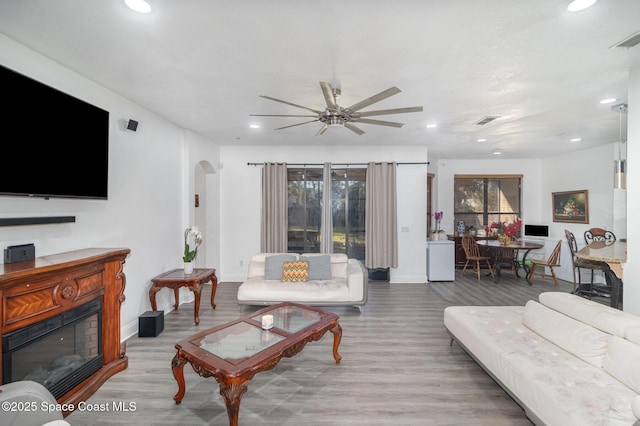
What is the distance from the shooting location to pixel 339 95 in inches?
114

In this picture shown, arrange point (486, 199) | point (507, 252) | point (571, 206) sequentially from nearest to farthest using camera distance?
point (507, 252)
point (571, 206)
point (486, 199)

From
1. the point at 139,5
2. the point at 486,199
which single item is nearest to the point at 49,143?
the point at 139,5

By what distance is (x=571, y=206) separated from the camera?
5832 mm

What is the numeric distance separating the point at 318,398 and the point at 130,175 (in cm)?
323

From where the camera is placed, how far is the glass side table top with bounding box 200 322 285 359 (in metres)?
2.03

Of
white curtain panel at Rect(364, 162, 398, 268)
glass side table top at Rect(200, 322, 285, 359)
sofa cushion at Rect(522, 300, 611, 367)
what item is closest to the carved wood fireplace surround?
glass side table top at Rect(200, 322, 285, 359)

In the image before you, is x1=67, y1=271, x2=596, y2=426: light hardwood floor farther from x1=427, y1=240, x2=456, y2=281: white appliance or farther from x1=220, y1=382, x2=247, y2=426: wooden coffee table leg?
x1=427, y1=240, x2=456, y2=281: white appliance

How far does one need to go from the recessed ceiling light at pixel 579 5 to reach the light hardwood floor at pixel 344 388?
2807 mm

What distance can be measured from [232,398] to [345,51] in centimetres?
265

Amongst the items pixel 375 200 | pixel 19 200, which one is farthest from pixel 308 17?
pixel 375 200

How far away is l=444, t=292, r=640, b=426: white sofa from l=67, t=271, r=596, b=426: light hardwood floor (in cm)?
28

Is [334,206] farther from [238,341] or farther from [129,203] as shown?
[238,341]

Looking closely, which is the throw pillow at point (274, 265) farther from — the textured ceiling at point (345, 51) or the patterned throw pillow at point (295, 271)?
the textured ceiling at point (345, 51)

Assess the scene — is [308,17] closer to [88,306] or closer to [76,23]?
[76,23]
